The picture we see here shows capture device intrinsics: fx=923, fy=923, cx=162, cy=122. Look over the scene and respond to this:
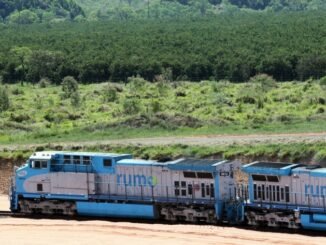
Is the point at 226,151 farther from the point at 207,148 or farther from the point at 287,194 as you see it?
the point at 287,194

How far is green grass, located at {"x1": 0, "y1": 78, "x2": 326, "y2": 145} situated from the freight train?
1424 cm

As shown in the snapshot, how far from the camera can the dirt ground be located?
3133 cm

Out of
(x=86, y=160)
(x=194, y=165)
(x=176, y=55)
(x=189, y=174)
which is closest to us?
(x=194, y=165)

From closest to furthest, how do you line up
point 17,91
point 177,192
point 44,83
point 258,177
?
1. point 258,177
2. point 177,192
3. point 17,91
4. point 44,83

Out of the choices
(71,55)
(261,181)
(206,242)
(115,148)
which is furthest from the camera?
(71,55)

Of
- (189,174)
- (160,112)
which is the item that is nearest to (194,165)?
(189,174)

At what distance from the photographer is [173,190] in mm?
35812

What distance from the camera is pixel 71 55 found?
375 ft

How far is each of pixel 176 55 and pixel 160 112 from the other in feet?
180

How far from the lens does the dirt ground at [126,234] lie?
3133 cm

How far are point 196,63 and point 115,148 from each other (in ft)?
191

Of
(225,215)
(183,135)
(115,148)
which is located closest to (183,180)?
(225,215)

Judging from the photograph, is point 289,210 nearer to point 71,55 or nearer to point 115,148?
point 115,148

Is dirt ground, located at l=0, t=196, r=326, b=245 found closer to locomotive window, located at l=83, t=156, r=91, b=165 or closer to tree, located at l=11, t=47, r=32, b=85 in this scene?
locomotive window, located at l=83, t=156, r=91, b=165
